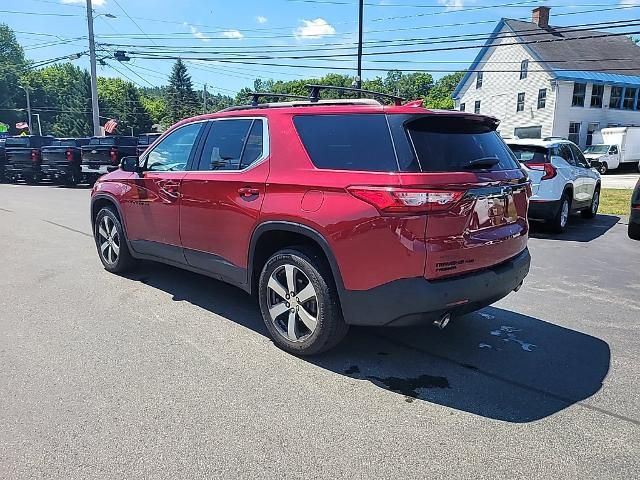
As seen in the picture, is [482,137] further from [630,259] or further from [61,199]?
[61,199]

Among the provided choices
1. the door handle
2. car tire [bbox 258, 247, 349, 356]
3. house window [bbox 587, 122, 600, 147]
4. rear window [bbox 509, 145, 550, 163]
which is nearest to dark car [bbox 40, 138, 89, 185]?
rear window [bbox 509, 145, 550, 163]

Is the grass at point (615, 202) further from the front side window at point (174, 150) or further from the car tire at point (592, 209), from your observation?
the front side window at point (174, 150)

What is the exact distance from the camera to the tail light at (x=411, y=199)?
323 centimetres

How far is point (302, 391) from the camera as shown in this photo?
341 cm

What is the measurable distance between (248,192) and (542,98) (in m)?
36.3

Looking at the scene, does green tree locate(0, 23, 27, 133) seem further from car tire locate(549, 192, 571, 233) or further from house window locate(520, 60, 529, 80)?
car tire locate(549, 192, 571, 233)

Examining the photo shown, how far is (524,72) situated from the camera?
36.6 meters

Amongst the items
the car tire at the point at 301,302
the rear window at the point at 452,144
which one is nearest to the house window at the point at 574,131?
the rear window at the point at 452,144

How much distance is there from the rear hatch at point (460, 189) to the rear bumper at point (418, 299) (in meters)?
0.08

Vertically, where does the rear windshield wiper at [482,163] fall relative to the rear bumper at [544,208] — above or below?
above

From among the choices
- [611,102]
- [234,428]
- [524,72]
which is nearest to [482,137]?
[234,428]

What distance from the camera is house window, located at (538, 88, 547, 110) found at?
1385 inches

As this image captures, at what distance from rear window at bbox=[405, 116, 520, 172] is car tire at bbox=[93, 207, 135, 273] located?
3.86 meters

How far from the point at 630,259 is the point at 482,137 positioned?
190 inches
